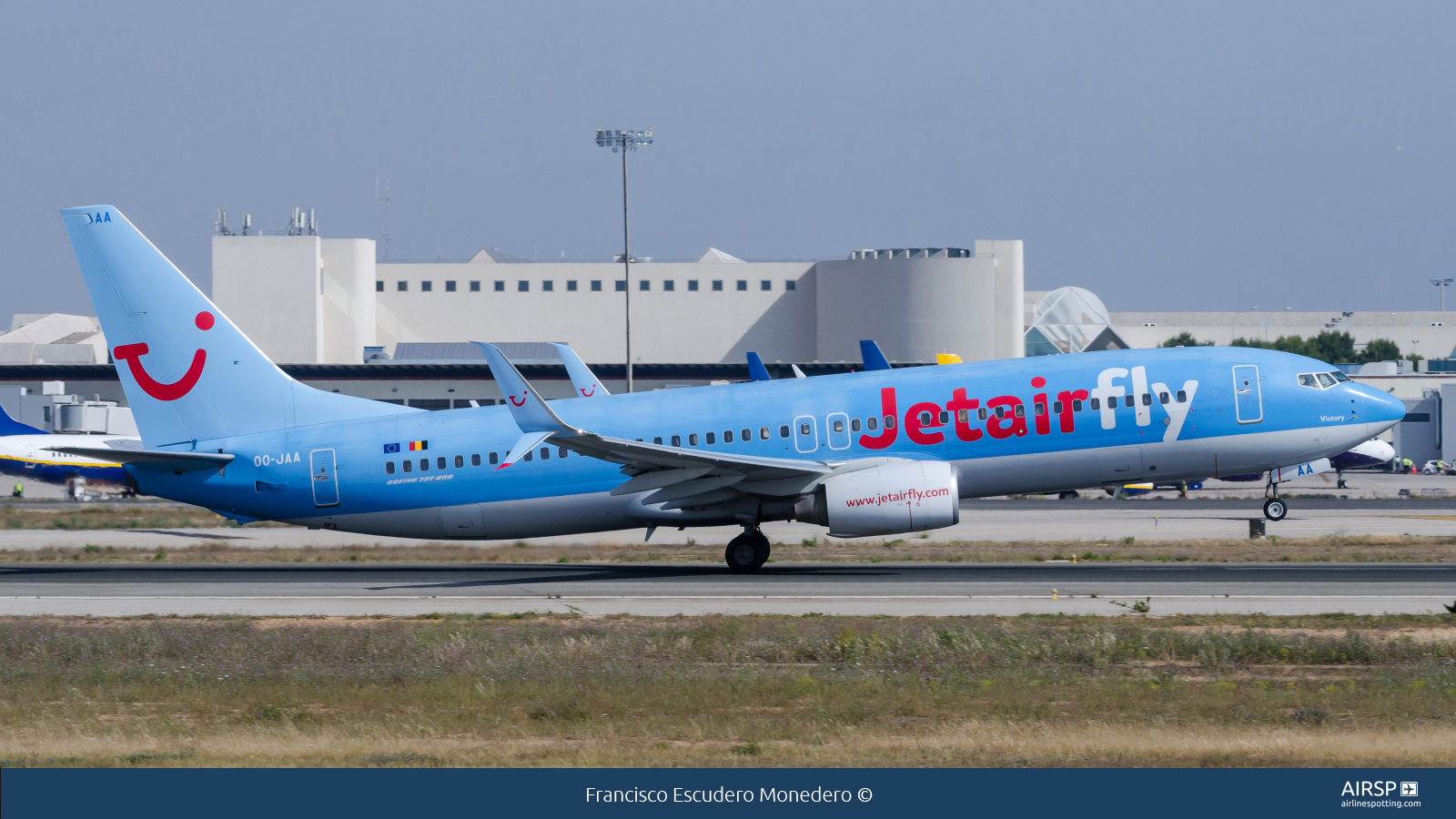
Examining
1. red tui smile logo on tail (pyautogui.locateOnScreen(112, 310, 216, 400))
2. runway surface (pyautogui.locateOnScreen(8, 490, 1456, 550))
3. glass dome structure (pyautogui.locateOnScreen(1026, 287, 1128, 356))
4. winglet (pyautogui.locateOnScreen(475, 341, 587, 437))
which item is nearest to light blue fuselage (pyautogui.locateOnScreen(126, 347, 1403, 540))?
red tui smile logo on tail (pyautogui.locateOnScreen(112, 310, 216, 400))

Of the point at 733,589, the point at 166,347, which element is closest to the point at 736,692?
the point at 733,589

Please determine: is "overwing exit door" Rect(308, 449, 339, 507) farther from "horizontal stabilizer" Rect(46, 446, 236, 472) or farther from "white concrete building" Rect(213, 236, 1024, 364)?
"white concrete building" Rect(213, 236, 1024, 364)

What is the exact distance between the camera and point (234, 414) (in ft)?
101

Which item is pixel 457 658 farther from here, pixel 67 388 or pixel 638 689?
pixel 67 388

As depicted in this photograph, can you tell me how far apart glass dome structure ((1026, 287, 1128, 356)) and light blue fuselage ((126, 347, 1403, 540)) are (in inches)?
4839

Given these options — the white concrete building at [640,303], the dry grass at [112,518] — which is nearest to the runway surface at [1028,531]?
the dry grass at [112,518]

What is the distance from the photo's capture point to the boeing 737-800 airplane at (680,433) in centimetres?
2911

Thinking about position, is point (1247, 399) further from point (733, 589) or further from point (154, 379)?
point (154, 379)

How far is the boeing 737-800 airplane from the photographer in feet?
95.5

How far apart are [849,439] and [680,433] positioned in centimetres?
387

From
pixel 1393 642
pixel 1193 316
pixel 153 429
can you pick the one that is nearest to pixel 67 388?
pixel 153 429

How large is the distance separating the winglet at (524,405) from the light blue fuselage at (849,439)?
3723mm

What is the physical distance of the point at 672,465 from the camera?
28469 mm

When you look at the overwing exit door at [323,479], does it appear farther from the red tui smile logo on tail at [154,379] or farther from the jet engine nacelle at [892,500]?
the jet engine nacelle at [892,500]
